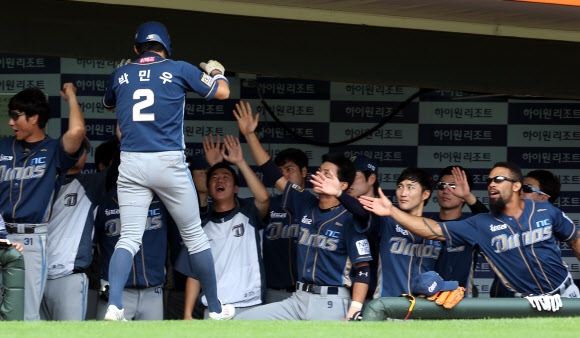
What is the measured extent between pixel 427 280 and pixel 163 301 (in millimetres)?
1887

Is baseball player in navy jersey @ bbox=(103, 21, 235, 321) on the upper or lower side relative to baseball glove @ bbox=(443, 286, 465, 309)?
upper

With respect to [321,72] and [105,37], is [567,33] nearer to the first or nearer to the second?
[321,72]

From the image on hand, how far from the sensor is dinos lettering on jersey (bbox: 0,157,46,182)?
18.0ft

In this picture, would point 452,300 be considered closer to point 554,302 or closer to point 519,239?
point 554,302

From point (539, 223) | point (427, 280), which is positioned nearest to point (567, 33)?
point (539, 223)

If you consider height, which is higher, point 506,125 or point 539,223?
point 506,125

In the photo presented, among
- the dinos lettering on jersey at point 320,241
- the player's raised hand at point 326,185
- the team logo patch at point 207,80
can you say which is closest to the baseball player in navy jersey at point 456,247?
the dinos lettering on jersey at point 320,241

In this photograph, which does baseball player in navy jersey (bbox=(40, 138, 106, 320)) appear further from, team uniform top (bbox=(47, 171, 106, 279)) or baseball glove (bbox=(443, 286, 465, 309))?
baseball glove (bbox=(443, 286, 465, 309))

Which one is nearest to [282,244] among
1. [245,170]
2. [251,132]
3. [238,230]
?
[238,230]

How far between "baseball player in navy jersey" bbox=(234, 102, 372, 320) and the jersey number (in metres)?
0.96

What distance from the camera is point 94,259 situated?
6191 mm

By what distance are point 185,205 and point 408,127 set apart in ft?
8.08

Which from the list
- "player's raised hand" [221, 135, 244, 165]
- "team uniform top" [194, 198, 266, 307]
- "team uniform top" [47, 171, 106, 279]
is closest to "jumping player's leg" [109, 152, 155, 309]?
"team uniform top" [47, 171, 106, 279]

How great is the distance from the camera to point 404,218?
17.9 feet
